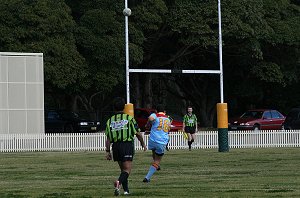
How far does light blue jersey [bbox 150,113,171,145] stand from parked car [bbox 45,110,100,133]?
33.7 meters

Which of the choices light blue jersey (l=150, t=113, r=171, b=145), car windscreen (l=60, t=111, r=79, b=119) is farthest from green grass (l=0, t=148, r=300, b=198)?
car windscreen (l=60, t=111, r=79, b=119)

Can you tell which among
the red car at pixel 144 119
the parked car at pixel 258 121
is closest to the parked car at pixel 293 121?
the parked car at pixel 258 121

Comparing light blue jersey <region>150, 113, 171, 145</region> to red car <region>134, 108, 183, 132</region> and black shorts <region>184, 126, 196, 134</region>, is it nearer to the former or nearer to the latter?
black shorts <region>184, 126, 196, 134</region>

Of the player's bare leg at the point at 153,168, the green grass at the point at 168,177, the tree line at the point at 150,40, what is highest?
the tree line at the point at 150,40

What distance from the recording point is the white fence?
4047cm

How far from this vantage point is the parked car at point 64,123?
56094 millimetres

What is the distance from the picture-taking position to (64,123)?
56.2m

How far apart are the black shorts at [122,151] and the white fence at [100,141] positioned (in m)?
22.7

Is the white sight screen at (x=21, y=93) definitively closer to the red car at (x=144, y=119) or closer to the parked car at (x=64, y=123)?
the red car at (x=144, y=119)

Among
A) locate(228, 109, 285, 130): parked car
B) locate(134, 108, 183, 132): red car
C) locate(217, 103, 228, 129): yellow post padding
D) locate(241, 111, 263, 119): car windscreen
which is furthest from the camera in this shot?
locate(241, 111, 263, 119): car windscreen

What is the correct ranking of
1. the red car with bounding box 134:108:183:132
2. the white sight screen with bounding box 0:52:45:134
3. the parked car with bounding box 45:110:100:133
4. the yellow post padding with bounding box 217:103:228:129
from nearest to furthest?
the yellow post padding with bounding box 217:103:228:129 → the white sight screen with bounding box 0:52:45:134 → the red car with bounding box 134:108:183:132 → the parked car with bounding box 45:110:100:133

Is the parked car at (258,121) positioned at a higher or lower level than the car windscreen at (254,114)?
lower

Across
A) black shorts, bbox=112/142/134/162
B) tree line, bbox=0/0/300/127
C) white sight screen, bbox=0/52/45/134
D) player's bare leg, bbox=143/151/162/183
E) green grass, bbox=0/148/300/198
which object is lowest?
green grass, bbox=0/148/300/198

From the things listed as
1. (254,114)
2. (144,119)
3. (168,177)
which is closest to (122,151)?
(168,177)
